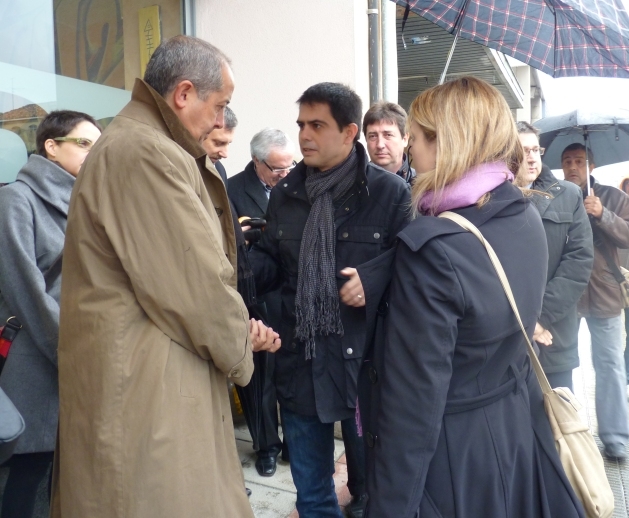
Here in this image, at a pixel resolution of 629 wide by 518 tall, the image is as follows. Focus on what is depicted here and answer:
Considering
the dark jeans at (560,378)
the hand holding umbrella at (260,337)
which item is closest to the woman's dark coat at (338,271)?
the hand holding umbrella at (260,337)

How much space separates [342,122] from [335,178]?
9.7 inches

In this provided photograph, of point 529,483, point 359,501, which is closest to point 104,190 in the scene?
point 529,483

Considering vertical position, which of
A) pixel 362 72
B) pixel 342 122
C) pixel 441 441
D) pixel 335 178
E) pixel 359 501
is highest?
pixel 362 72

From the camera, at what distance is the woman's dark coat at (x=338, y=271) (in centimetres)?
252

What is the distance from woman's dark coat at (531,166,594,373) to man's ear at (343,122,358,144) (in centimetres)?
114

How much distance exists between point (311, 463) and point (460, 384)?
1.17m

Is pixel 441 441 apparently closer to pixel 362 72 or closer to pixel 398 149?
pixel 398 149

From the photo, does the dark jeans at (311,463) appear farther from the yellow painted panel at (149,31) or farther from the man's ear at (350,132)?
the yellow painted panel at (149,31)

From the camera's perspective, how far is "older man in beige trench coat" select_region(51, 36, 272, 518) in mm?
1628

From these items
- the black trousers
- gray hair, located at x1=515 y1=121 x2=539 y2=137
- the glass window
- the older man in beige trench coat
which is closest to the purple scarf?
the older man in beige trench coat

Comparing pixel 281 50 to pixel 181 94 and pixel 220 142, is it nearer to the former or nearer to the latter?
pixel 220 142

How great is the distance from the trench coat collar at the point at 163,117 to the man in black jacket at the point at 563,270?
2048 millimetres

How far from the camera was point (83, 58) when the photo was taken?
4.00m

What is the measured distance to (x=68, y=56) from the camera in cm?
387
